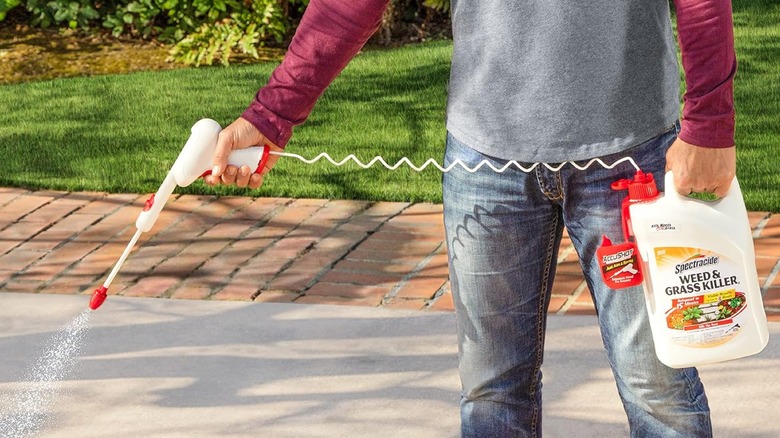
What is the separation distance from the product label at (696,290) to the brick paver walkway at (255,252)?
2.05m

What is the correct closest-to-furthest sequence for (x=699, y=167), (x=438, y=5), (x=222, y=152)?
(x=699, y=167)
(x=222, y=152)
(x=438, y=5)

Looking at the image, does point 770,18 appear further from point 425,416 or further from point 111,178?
point 425,416

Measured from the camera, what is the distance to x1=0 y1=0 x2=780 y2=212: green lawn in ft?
19.9

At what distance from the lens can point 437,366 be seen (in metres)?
4.12

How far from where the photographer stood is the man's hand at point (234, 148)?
98.7 inches

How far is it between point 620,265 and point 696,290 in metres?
0.15

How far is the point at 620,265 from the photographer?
2367 millimetres

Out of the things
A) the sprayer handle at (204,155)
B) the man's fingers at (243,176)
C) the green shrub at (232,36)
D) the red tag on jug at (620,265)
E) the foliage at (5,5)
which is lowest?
the green shrub at (232,36)

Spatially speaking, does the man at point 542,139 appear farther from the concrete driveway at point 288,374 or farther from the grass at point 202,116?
the grass at point 202,116

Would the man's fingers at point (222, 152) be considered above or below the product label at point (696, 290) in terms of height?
above

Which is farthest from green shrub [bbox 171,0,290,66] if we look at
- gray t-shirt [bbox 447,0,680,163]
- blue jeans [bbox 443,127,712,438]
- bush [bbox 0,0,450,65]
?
gray t-shirt [bbox 447,0,680,163]

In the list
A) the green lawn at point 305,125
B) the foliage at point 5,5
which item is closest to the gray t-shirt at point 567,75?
the green lawn at point 305,125

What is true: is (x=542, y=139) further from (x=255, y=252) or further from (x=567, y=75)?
(x=255, y=252)

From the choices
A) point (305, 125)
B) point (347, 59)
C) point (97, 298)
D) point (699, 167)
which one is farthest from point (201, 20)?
point (699, 167)
